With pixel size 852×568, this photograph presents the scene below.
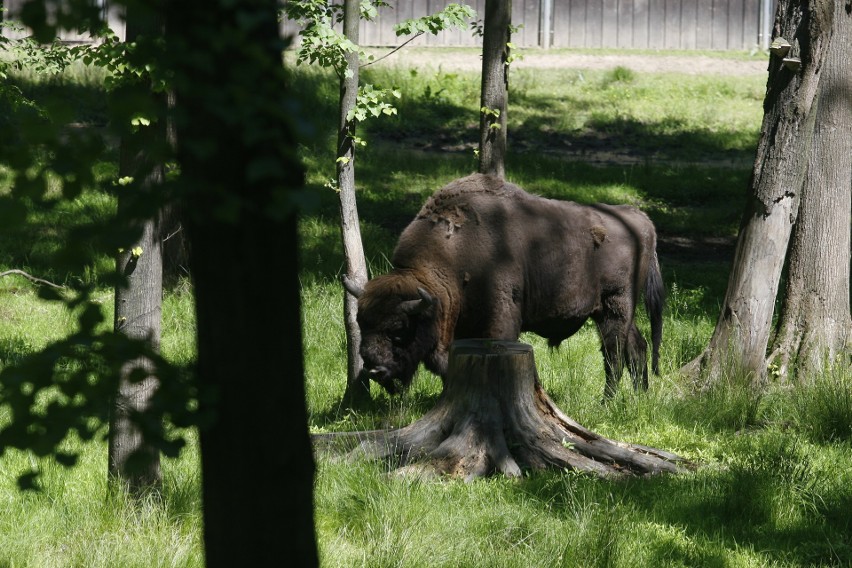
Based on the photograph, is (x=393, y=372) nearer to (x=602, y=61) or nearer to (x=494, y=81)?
(x=494, y=81)

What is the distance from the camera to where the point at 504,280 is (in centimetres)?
809

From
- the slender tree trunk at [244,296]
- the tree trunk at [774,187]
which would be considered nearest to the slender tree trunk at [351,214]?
the tree trunk at [774,187]

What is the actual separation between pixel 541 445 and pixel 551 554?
63.9 inches

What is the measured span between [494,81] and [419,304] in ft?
9.58

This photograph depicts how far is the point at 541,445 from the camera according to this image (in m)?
6.48

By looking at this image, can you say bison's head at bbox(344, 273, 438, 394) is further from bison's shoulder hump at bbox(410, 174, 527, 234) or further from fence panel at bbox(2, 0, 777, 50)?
fence panel at bbox(2, 0, 777, 50)

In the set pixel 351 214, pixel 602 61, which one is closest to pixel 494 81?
pixel 351 214

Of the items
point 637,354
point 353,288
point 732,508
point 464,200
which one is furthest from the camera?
point 637,354

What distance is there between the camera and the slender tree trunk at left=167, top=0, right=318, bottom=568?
2.02m

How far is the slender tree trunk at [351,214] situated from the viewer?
310 inches

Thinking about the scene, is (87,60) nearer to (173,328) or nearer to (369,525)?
(369,525)

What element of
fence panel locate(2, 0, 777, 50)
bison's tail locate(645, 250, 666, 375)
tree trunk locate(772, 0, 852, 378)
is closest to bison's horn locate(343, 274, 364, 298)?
bison's tail locate(645, 250, 666, 375)

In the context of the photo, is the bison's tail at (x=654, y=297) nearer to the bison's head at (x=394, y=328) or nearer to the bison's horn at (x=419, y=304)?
the bison's head at (x=394, y=328)

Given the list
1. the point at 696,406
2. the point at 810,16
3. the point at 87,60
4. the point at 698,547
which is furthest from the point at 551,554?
the point at 810,16
